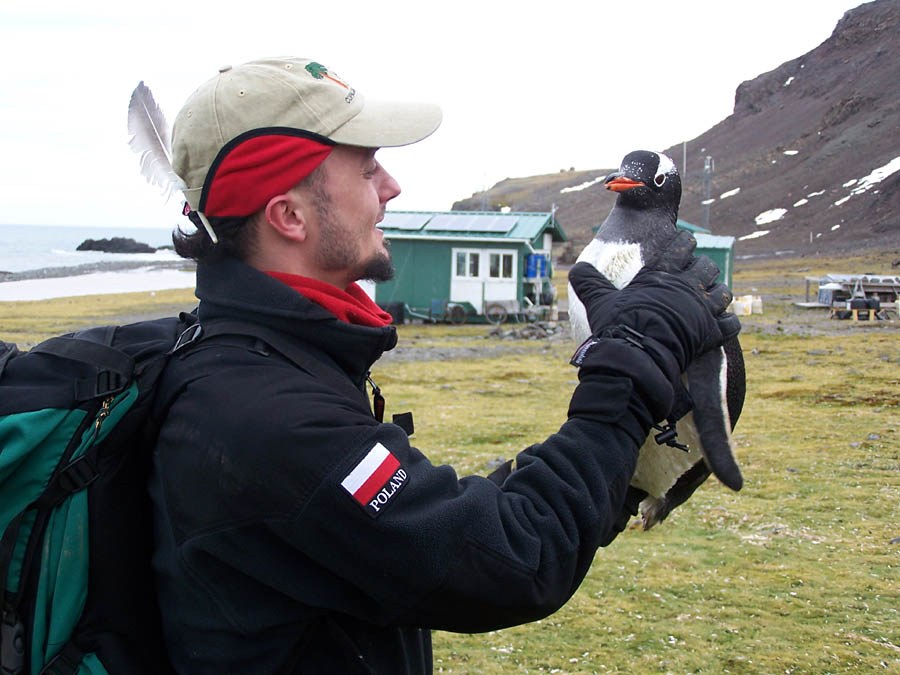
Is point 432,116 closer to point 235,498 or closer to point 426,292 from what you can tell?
point 235,498

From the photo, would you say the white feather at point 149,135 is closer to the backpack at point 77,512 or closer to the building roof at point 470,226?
the backpack at point 77,512

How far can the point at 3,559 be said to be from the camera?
1700 mm

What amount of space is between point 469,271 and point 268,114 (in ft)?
78.4

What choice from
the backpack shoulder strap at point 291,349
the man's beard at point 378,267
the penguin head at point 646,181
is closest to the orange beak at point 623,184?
the penguin head at point 646,181

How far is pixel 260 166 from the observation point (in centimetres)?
193

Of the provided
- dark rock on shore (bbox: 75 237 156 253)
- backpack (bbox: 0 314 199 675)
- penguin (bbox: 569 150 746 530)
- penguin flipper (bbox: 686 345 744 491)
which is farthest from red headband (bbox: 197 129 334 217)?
dark rock on shore (bbox: 75 237 156 253)

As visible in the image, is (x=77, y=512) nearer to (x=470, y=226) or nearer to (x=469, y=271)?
(x=469, y=271)

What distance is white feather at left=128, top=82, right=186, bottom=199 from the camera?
2.80 meters

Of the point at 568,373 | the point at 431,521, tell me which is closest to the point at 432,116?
the point at 431,521

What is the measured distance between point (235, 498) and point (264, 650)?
0.33 metres

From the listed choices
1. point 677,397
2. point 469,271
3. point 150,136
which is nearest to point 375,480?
point 677,397

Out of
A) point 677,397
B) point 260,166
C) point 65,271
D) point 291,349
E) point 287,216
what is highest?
point 260,166

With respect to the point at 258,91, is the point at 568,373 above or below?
below

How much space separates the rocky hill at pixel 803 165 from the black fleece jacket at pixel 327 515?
45060mm
